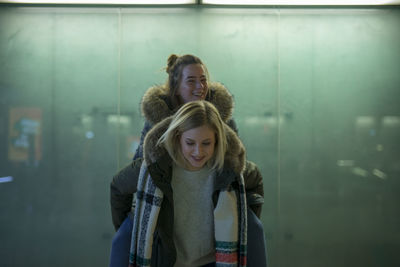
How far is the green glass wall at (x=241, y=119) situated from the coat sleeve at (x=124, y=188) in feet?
6.92

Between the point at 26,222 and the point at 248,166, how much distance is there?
302cm

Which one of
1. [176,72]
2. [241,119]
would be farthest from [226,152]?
[241,119]

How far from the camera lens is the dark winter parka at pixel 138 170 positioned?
199 centimetres

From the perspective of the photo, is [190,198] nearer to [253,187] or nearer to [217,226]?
[217,226]

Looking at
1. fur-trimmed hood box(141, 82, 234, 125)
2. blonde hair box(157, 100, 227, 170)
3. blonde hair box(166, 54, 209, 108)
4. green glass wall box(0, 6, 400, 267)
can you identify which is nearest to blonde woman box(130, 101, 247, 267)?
blonde hair box(157, 100, 227, 170)

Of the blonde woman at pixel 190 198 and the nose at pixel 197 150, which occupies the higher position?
the nose at pixel 197 150

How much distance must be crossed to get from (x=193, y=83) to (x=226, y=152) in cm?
68

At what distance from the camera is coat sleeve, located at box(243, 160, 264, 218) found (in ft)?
6.88

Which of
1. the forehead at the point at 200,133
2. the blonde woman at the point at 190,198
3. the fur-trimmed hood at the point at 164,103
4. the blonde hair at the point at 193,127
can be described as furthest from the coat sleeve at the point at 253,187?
the fur-trimmed hood at the point at 164,103

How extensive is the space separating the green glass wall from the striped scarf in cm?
228

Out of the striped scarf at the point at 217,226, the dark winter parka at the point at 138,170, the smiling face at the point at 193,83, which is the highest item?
the smiling face at the point at 193,83

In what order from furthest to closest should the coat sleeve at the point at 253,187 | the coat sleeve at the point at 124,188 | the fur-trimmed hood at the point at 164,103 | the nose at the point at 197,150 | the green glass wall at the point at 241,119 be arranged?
the green glass wall at the point at 241,119
the fur-trimmed hood at the point at 164,103
the coat sleeve at the point at 253,187
the coat sleeve at the point at 124,188
the nose at the point at 197,150

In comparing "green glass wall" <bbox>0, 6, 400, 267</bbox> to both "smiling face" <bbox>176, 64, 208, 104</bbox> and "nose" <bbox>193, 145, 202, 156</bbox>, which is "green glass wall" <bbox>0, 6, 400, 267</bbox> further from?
"nose" <bbox>193, 145, 202, 156</bbox>

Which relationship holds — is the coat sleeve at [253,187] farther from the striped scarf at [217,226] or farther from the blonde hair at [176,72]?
the blonde hair at [176,72]
